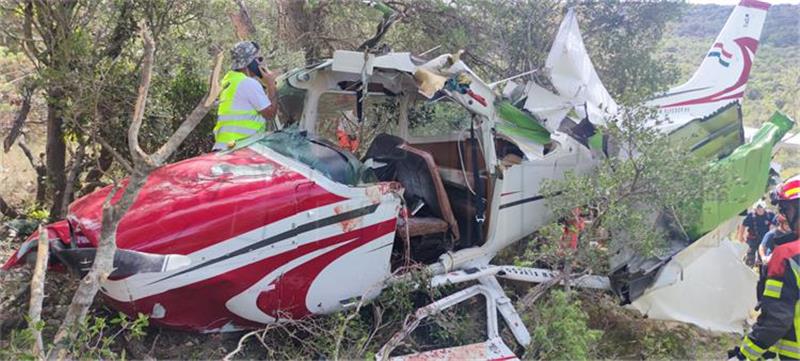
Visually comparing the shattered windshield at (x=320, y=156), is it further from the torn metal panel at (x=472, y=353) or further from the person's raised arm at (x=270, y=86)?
the torn metal panel at (x=472, y=353)

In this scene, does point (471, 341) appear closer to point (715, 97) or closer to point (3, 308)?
point (3, 308)

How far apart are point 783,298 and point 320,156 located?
3.07m

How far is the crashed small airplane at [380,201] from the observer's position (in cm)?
316

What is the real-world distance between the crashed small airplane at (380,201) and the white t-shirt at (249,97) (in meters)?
0.39

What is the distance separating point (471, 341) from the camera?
12.6 ft

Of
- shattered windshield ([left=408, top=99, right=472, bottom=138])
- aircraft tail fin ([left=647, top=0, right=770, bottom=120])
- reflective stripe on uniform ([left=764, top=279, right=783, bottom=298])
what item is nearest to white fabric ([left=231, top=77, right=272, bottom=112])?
shattered windshield ([left=408, top=99, right=472, bottom=138])

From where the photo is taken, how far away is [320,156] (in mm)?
3941

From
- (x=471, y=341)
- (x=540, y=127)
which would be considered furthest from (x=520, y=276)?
(x=540, y=127)

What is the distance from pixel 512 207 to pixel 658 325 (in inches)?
75.6

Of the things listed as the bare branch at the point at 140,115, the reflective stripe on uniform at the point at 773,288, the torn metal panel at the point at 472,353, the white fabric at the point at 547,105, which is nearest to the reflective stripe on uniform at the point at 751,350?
the reflective stripe on uniform at the point at 773,288

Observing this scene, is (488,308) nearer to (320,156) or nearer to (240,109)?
(320,156)

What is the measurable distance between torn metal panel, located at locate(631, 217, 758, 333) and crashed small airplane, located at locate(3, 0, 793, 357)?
29 mm

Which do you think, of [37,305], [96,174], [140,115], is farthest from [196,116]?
[96,174]

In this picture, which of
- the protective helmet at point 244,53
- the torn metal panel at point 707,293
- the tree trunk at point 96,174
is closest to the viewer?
the protective helmet at point 244,53
